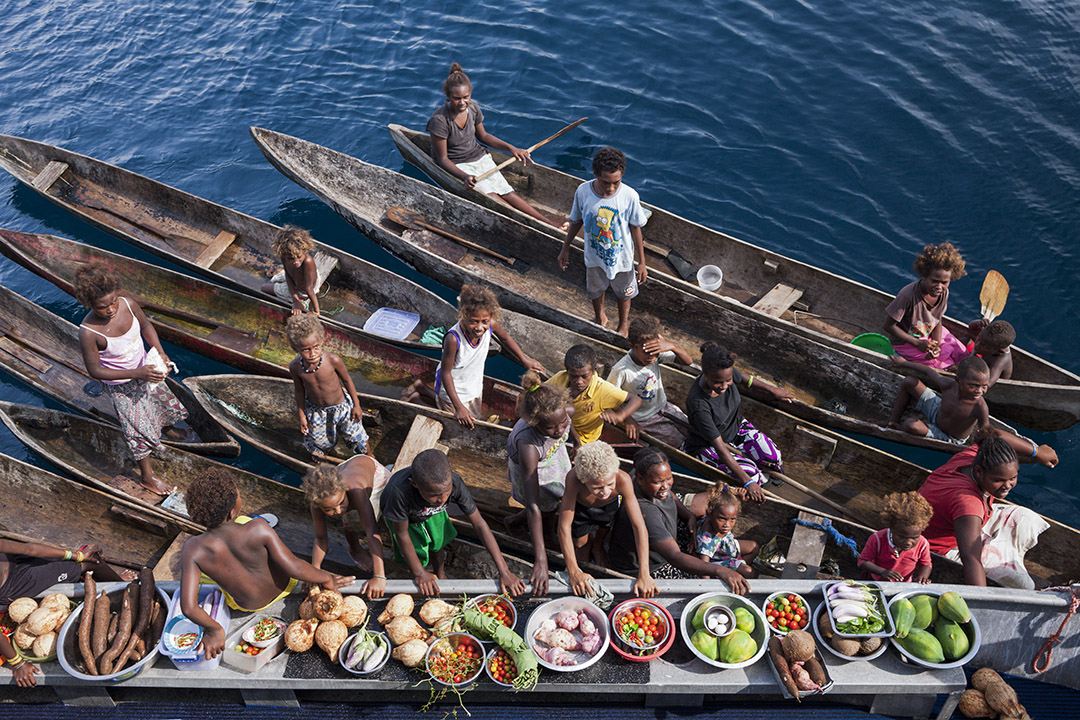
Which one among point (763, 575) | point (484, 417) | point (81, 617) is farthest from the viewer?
point (484, 417)

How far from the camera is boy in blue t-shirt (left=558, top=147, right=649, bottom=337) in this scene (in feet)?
26.7

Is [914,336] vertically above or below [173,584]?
above

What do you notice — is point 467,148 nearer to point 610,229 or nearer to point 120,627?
point 610,229

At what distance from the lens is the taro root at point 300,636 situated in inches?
214

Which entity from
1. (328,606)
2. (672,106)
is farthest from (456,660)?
(672,106)

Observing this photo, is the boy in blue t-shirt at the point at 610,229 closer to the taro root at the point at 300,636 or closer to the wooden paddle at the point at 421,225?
the wooden paddle at the point at 421,225

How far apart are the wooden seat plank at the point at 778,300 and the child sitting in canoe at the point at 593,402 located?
10.8ft

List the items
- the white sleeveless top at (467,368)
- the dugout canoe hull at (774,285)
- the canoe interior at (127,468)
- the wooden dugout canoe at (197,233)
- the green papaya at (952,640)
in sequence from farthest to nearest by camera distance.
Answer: the wooden dugout canoe at (197,233) < the dugout canoe hull at (774,285) < the canoe interior at (127,468) < the white sleeveless top at (467,368) < the green papaya at (952,640)

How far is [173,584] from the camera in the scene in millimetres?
5875

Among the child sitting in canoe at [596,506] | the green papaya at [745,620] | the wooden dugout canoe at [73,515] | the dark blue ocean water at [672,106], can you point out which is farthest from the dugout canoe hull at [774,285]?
the wooden dugout canoe at [73,515]

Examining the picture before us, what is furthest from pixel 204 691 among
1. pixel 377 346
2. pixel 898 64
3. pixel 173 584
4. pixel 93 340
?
pixel 898 64

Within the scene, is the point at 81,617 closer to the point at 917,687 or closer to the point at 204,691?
the point at 204,691

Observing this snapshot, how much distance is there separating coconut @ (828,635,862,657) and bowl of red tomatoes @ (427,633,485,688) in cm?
260

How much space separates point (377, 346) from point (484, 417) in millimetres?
1876
